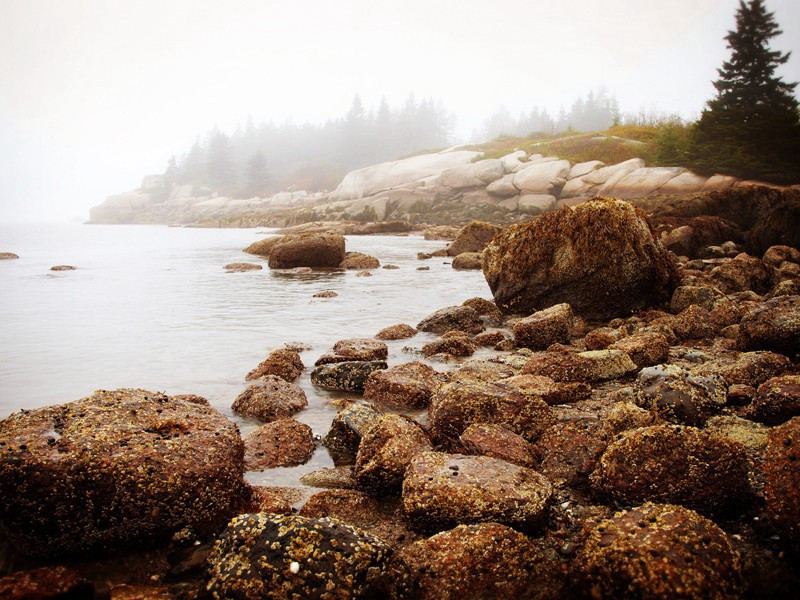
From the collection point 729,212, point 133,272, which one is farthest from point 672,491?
point 133,272

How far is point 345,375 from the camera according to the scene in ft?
18.4

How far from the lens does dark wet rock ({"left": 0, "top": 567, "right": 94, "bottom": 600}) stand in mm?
2197

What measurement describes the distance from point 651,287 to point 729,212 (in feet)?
37.8

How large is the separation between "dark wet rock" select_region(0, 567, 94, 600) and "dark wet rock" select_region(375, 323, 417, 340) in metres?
5.82

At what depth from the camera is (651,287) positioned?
28.6 ft

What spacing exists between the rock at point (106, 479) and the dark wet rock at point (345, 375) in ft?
7.83

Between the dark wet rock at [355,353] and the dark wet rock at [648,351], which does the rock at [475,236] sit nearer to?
the dark wet rock at [355,353]

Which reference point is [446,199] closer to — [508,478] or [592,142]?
[592,142]

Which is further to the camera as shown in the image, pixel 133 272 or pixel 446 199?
pixel 446 199

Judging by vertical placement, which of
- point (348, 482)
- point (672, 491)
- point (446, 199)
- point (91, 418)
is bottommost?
point (348, 482)

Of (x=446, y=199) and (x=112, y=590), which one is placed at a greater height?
(x=446, y=199)

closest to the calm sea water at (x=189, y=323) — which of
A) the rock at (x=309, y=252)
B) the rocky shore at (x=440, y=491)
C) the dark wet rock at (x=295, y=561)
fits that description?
the rocky shore at (x=440, y=491)

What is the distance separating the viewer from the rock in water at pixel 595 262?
8.50m

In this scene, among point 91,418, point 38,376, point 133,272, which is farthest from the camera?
point 133,272
